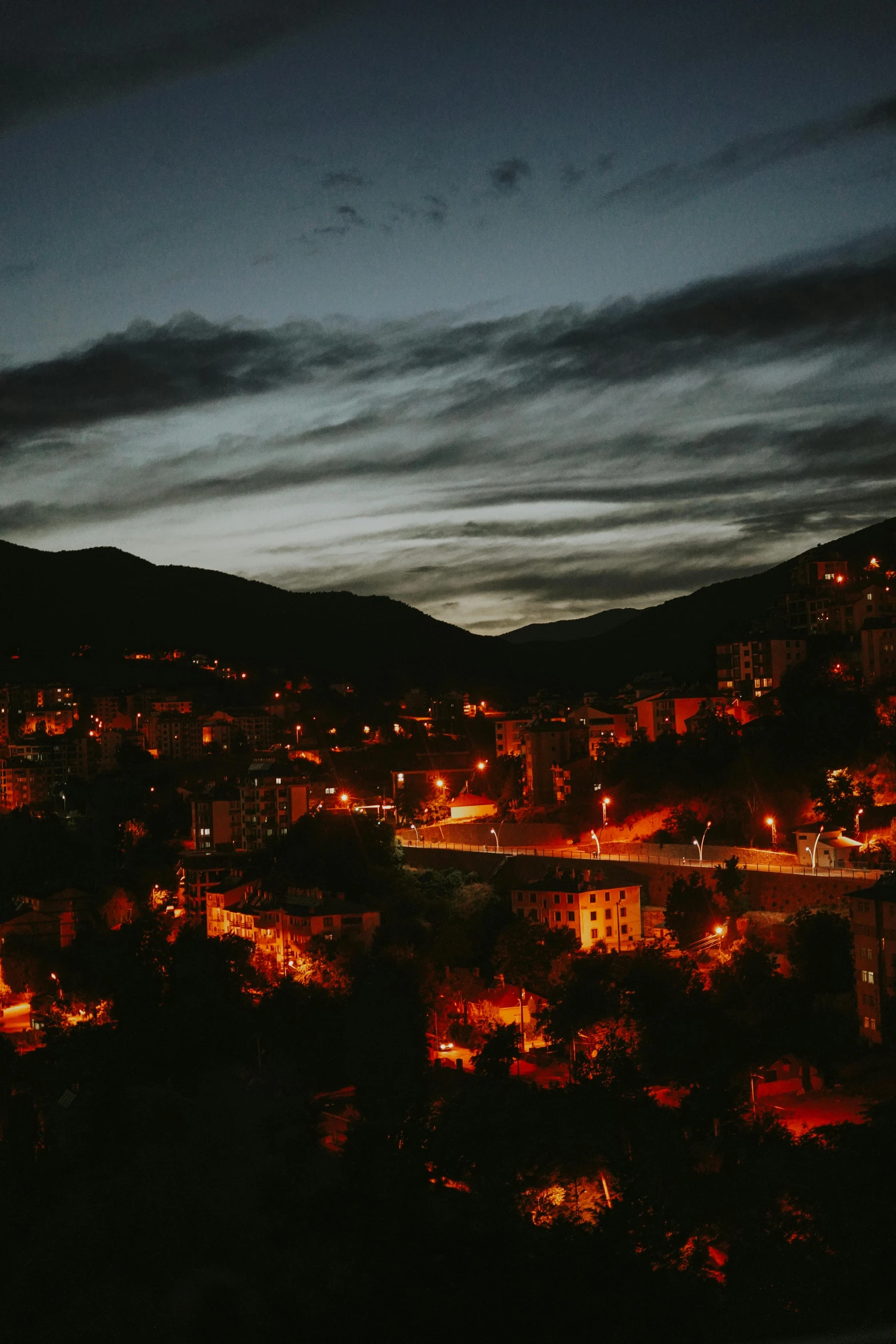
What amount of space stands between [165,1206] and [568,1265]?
320 inches

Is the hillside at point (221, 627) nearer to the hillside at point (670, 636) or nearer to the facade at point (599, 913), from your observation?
the hillside at point (670, 636)

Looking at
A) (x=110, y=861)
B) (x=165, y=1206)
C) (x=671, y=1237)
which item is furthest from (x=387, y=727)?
(x=671, y=1237)

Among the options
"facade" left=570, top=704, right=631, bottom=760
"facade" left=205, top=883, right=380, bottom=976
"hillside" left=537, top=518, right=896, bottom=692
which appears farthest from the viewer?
"hillside" left=537, top=518, right=896, bottom=692

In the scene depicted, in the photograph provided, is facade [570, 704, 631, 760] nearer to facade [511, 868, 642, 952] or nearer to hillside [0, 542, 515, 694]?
facade [511, 868, 642, 952]

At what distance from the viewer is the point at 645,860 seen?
2300cm

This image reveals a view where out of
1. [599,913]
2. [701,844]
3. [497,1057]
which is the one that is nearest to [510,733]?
[701,844]

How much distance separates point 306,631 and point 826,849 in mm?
61972

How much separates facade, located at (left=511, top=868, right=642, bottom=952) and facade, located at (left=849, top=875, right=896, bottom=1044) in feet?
15.9

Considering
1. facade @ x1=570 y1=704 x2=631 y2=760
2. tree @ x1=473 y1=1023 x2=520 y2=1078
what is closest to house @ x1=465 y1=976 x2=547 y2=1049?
tree @ x1=473 y1=1023 x2=520 y2=1078

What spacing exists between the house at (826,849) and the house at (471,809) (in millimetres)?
11023

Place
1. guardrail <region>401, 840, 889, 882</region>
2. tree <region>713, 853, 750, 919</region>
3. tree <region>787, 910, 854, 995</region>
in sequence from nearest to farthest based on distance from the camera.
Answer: tree <region>787, 910, 854, 995</region> → guardrail <region>401, 840, 889, 882</region> → tree <region>713, 853, 750, 919</region>

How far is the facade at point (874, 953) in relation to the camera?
54.0ft

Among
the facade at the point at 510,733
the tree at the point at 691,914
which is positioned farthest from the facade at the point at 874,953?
the facade at the point at 510,733

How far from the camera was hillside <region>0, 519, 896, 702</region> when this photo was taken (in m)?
71.4
